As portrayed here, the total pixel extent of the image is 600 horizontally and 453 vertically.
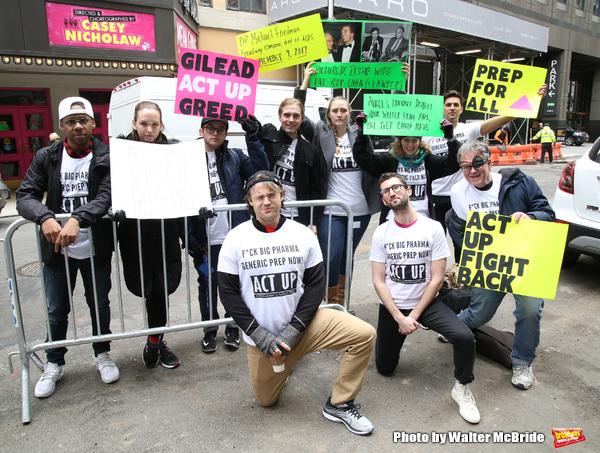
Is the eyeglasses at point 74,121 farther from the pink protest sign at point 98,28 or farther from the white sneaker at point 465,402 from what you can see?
the pink protest sign at point 98,28

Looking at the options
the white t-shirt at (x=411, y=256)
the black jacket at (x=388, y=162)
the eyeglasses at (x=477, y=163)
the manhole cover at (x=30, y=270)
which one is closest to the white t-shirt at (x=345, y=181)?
the black jacket at (x=388, y=162)

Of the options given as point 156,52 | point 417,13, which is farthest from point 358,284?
point 417,13

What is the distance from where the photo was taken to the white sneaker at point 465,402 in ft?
9.30

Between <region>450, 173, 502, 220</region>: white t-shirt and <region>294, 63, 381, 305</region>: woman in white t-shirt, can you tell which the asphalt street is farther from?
<region>450, 173, 502, 220</region>: white t-shirt

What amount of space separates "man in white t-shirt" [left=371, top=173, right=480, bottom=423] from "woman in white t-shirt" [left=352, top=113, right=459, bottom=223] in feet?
2.07

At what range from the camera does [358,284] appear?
5.41 meters

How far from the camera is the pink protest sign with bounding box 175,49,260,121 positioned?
3.71 meters

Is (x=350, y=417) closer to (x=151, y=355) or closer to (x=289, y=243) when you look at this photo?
(x=289, y=243)

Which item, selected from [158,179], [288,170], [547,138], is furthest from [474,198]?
[547,138]

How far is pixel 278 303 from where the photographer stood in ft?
9.37

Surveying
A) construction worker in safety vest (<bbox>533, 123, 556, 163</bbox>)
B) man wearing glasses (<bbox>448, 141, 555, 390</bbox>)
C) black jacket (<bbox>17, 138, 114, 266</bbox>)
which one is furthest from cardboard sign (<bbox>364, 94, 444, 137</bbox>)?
construction worker in safety vest (<bbox>533, 123, 556, 163</bbox>)

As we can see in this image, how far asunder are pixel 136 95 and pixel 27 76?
6457 mm

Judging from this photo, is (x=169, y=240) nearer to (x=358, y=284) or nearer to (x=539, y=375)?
(x=358, y=284)

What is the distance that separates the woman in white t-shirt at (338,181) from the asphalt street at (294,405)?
0.96m
